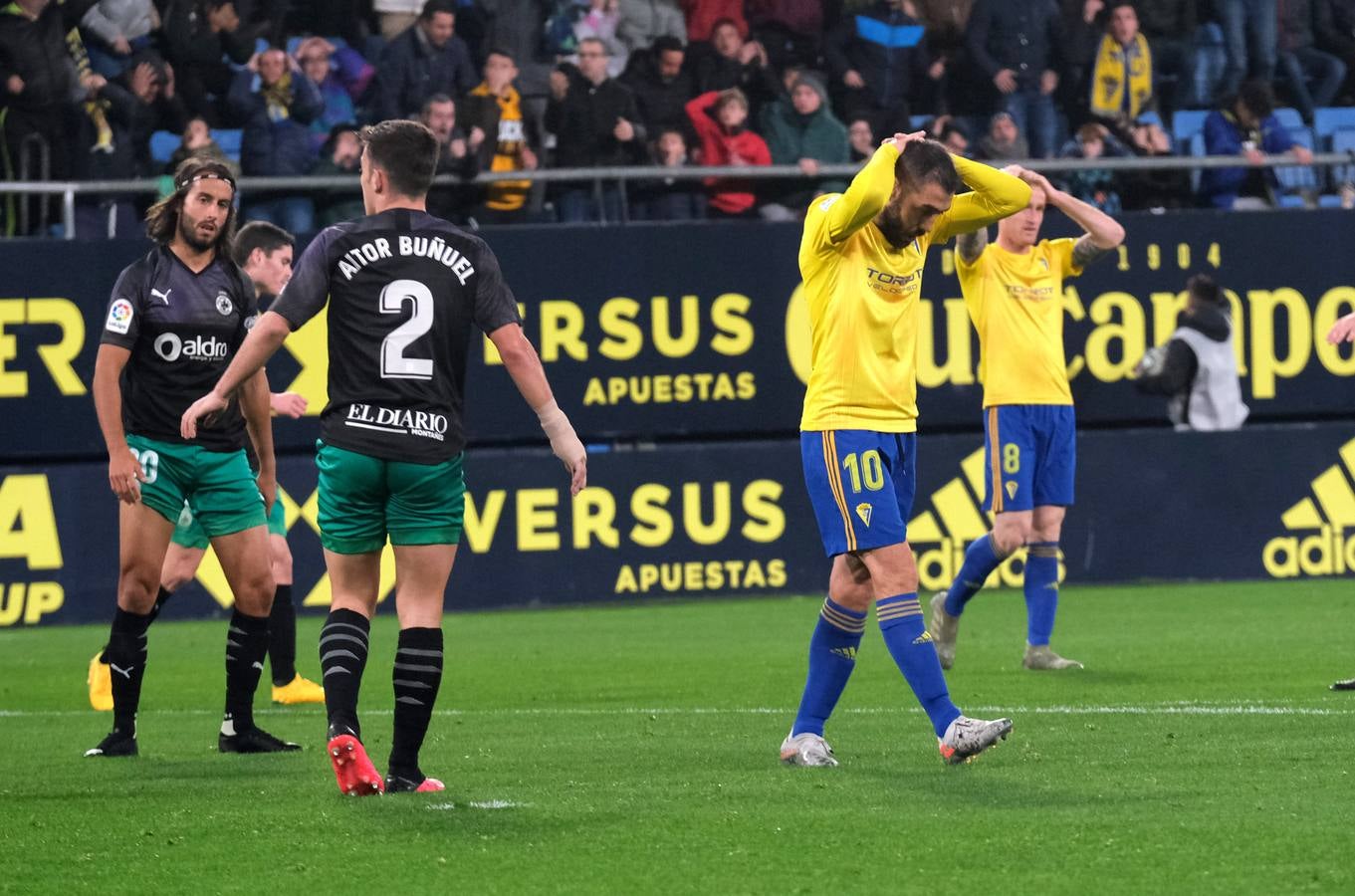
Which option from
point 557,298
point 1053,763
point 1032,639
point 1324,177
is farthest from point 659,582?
point 1053,763

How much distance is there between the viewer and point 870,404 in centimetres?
705

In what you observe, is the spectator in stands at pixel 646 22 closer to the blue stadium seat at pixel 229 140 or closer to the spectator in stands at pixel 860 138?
the spectator in stands at pixel 860 138

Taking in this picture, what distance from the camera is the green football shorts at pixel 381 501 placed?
645cm

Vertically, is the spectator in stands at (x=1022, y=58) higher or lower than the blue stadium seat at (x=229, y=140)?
higher

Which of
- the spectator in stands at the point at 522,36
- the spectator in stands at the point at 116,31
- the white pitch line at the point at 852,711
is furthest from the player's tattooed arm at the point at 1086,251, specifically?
the spectator in stands at the point at 116,31

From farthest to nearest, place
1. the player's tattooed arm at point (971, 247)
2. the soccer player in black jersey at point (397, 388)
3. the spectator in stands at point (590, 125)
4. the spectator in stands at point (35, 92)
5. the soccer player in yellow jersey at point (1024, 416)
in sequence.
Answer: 1. the spectator in stands at point (590, 125)
2. the spectator in stands at point (35, 92)
3. the soccer player in yellow jersey at point (1024, 416)
4. the player's tattooed arm at point (971, 247)
5. the soccer player in black jersey at point (397, 388)

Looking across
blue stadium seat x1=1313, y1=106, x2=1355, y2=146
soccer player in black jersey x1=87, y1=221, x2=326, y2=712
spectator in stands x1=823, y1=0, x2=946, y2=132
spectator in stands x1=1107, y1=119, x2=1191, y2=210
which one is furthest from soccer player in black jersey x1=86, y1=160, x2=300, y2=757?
blue stadium seat x1=1313, y1=106, x2=1355, y2=146

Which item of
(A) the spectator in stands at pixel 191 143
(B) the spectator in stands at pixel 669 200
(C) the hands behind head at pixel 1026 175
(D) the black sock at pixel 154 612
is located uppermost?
(A) the spectator in stands at pixel 191 143

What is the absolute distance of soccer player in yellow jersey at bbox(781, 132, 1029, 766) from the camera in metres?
6.86

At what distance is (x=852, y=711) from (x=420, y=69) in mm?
9460

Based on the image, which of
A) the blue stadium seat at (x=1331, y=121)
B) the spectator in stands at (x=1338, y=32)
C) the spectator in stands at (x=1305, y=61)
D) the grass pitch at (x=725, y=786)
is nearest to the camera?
the grass pitch at (x=725, y=786)

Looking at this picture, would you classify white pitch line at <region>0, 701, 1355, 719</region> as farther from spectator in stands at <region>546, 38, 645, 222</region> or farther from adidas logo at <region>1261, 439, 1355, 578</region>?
adidas logo at <region>1261, 439, 1355, 578</region>

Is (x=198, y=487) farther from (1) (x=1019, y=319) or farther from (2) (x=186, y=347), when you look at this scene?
(1) (x=1019, y=319)

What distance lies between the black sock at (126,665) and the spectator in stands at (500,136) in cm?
826
